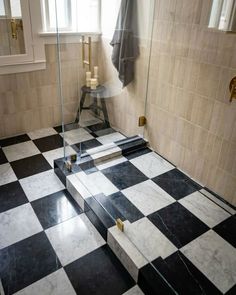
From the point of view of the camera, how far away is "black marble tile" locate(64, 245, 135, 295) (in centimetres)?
119

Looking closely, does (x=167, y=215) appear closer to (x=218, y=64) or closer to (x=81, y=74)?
(x=218, y=64)

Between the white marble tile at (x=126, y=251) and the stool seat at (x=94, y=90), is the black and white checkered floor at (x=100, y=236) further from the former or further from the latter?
the stool seat at (x=94, y=90)

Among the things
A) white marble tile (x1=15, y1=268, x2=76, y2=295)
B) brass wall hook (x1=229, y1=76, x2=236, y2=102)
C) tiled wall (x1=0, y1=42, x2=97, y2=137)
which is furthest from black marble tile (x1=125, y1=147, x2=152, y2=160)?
white marble tile (x1=15, y1=268, x2=76, y2=295)

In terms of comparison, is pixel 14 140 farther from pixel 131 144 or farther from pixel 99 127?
pixel 131 144

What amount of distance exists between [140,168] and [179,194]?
38 centimetres

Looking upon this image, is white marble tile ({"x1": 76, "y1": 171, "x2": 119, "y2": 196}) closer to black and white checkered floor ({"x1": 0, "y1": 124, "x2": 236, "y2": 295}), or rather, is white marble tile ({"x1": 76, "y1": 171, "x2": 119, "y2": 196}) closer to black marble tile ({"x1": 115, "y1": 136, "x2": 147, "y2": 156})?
black and white checkered floor ({"x1": 0, "y1": 124, "x2": 236, "y2": 295})

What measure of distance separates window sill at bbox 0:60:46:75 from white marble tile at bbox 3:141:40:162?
629mm

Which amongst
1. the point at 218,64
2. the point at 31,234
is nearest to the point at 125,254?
the point at 31,234

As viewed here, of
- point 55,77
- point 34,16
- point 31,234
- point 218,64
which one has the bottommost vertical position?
point 31,234

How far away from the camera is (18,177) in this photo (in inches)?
75.2

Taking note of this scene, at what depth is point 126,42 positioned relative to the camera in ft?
6.82

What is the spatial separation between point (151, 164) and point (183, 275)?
3.12 feet

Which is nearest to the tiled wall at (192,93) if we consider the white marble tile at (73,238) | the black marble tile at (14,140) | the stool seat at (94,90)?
the stool seat at (94,90)

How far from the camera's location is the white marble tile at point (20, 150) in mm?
2158
